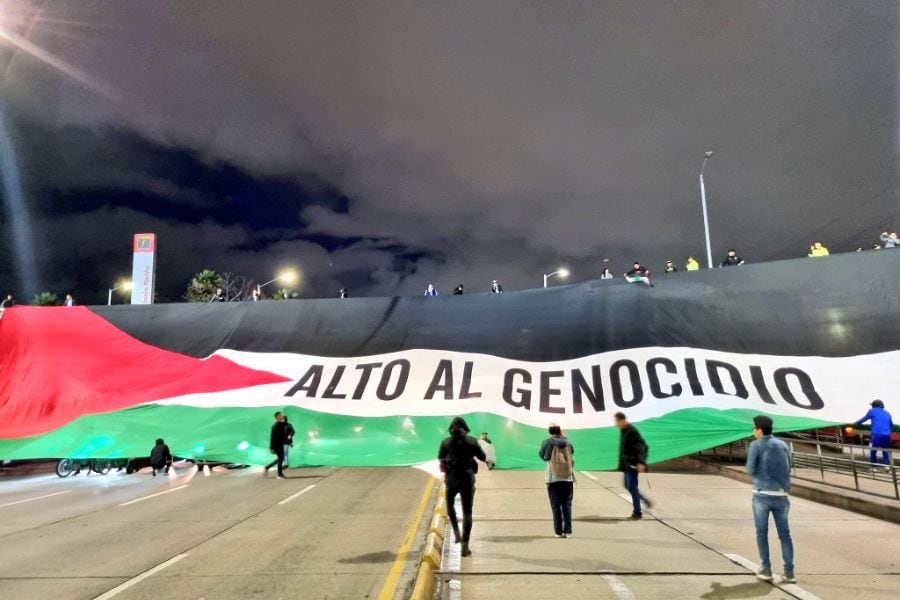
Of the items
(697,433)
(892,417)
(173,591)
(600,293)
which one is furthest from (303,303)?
(892,417)

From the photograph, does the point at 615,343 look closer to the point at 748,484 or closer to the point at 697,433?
the point at 697,433

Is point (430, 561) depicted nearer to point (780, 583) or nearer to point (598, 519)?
point (780, 583)

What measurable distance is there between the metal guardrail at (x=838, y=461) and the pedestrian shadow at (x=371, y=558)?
7720 millimetres

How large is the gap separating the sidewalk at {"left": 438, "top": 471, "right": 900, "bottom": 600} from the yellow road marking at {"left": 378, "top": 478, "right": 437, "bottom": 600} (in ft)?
1.63

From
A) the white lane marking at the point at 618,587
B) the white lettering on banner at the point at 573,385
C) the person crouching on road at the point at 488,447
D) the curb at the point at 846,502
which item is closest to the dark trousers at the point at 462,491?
the white lane marking at the point at 618,587

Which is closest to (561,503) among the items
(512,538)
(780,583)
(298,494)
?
(512,538)

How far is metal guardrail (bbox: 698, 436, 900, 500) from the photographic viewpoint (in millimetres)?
9406

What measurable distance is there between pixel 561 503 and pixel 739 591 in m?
2.68

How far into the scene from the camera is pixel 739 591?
5207 mm

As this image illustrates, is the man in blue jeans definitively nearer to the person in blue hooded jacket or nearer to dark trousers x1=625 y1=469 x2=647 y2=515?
dark trousers x1=625 y1=469 x2=647 y2=515

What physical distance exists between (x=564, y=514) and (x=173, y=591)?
15.7ft

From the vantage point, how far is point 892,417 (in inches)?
478

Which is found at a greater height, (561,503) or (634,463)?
(634,463)

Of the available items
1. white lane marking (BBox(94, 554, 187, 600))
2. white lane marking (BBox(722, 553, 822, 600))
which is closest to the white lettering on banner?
white lane marking (BBox(722, 553, 822, 600))
